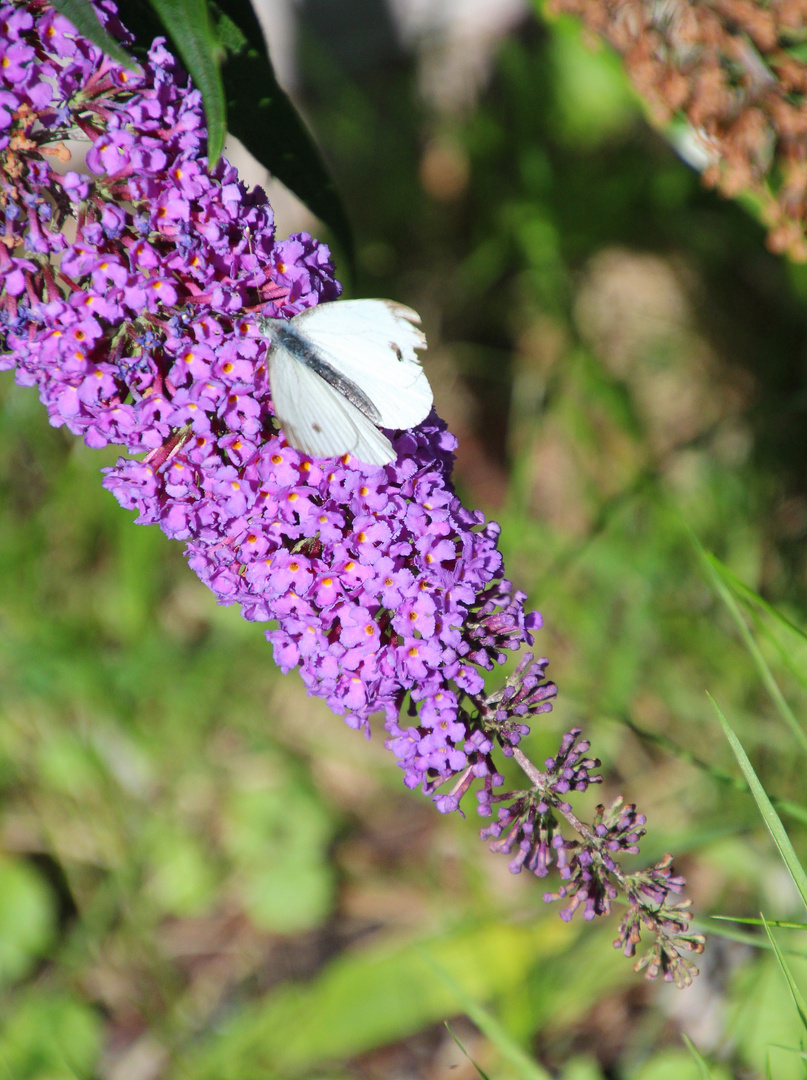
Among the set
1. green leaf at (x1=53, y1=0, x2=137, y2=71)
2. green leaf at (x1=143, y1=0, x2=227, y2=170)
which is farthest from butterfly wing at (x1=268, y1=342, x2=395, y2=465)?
green leaf at (x1=53, y1=0, x2=137, y2=71)

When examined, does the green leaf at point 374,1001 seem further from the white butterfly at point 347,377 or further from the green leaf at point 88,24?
the green leaf at point 88,24

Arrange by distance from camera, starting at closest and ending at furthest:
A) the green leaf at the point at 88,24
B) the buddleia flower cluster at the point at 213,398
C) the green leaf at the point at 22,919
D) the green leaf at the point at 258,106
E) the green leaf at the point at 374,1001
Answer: the green leaf at the point at 88,24 → the buddleia flower cluster at the point at 213,398 → the green leaf at the point at 258,106 → the green leaf at the point at 374,1001 → the green leaf at the point at 22,919

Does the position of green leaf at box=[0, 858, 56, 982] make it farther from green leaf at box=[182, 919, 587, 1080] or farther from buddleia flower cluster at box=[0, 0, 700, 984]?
buddleia flower cluster at box=[0, 0, 700, 984]

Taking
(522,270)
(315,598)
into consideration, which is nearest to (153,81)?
(315,598)

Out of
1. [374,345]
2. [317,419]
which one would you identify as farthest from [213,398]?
[374,345]

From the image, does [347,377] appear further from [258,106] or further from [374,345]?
[258,106]

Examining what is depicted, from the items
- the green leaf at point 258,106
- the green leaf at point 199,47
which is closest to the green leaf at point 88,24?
the green leaf at point 199,47

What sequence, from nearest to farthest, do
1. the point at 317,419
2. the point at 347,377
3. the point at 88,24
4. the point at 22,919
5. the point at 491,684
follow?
the point at 88,24
the point at 317,419
the point at 347,377
the point at 491,684
the point at 22,919
